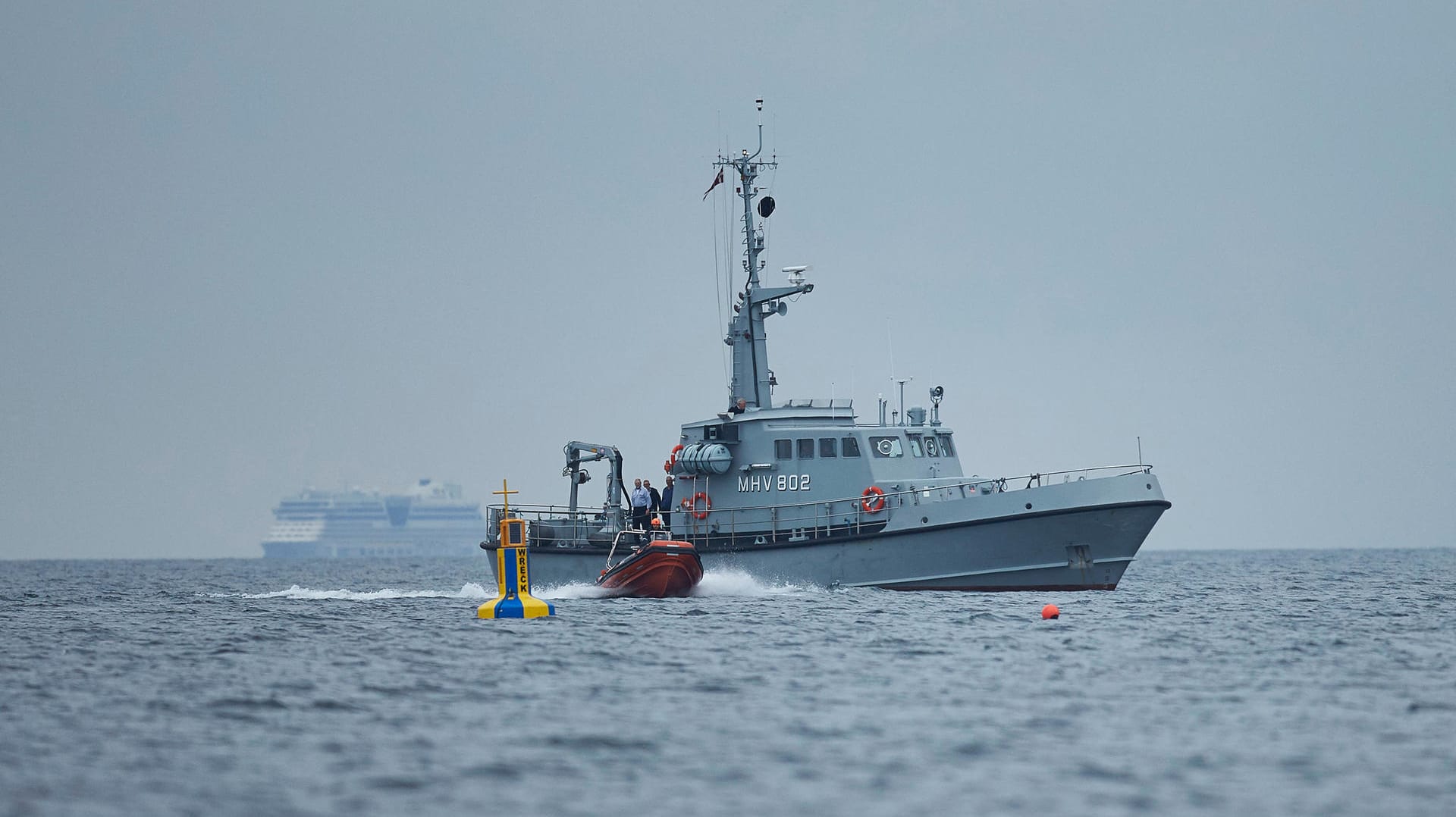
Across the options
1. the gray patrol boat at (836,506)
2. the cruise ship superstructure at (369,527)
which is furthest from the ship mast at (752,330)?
the cruise ship superstructure at (369,527)

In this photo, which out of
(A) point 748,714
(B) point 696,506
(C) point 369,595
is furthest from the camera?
(C) point 369,595

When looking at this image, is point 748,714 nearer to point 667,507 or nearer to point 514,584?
point 514,584

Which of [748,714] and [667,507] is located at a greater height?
[667,507]

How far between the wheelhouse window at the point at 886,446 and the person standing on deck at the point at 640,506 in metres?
4.96

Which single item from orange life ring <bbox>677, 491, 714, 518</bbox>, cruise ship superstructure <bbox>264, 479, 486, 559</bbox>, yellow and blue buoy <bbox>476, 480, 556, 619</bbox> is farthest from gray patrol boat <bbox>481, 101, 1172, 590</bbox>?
cruise ship superstructure <bbox>264, 479, 486, 559</bbox>

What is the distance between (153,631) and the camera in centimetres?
2670

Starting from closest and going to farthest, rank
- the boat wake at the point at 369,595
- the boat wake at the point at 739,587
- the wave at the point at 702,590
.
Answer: the boat wake at the point at 739,587 → the wave at the point at 702,590 → the boat wake at the point at 369,595

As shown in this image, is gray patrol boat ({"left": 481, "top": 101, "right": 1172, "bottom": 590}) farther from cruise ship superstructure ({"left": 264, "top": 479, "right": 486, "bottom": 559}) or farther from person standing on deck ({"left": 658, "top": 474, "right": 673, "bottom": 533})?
cruise ship superstructure ({"left": 264, "top": 479, "right": 486, "bottom": 559})

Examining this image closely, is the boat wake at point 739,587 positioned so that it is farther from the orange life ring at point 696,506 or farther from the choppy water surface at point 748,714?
the choppy water surface at point 748,714

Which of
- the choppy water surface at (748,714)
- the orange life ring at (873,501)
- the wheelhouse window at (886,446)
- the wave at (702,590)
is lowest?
the choppy water surface at (748,714)

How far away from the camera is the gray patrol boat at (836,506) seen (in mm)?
29141

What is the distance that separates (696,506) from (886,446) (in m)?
4.30

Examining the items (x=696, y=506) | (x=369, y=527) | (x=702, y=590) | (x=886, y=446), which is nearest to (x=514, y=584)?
(x=702, y=590)

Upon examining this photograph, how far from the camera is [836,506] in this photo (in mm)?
31891
